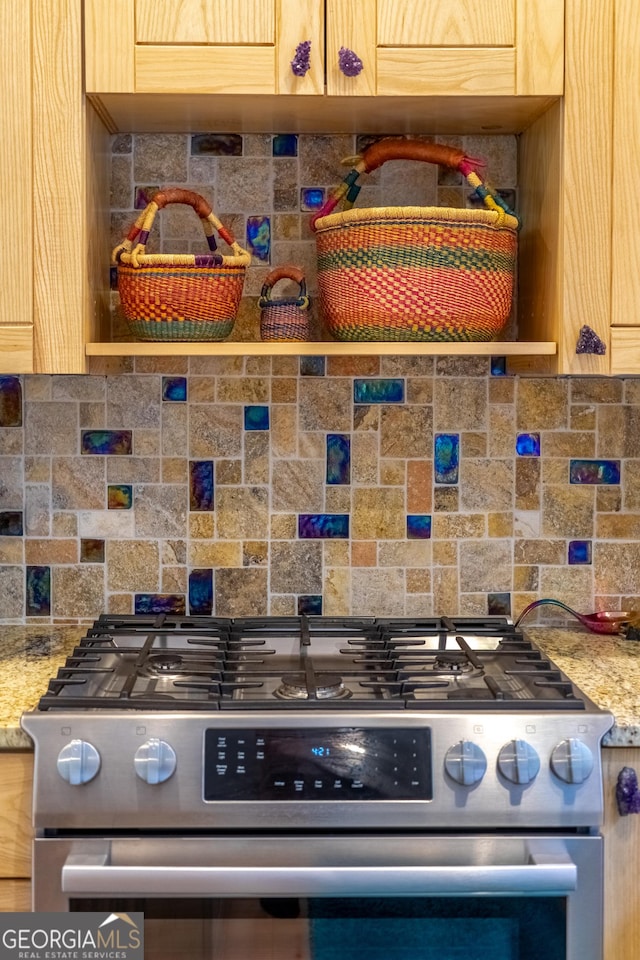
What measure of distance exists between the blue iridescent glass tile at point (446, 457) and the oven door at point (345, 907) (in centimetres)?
82

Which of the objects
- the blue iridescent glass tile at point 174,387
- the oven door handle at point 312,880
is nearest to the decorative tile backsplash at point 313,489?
the blue iridescent glass tile at point 174,387

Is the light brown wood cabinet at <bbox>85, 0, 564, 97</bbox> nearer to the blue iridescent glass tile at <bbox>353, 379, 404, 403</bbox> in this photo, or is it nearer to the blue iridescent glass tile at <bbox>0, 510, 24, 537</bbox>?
the blue iridescent glass tile at <bbox>353, 379, 404, 403</bbox>

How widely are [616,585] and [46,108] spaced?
54.6 inches

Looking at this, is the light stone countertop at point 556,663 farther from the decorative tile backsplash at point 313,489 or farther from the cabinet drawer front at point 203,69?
the cabinet drawer front at point 203,69

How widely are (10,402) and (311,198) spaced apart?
0.71 meters

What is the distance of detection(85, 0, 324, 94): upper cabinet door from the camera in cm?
181

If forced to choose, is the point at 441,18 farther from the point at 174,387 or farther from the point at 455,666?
the point at 455,666

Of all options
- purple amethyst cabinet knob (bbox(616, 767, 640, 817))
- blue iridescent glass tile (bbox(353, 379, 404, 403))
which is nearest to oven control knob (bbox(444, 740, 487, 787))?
purple amethyst cabinet knob (bbox(616, 767, 640, 817))

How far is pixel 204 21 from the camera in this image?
5.94 feet

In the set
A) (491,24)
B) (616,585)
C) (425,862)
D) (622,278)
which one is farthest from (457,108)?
(425,862)

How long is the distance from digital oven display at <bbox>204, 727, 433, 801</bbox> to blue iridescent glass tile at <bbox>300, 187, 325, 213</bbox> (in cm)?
107

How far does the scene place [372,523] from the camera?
2.19 m

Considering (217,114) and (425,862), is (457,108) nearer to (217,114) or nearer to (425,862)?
(217,114)

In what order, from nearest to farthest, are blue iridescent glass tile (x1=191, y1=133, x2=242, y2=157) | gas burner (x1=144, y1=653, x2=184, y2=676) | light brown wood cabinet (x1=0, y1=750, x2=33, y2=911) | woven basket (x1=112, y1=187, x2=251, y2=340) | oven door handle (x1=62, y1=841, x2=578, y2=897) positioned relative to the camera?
oven door handle (x1=62, y1=841, x2=578, y2=897) → light brown wood cabinet (x1=0, y1=750, x2=33, y2=911) → gas burner (x1=144, y1=653, x2=184, y2=676) → woven basket (x1=112, y1=187, x2=251, y2=340) → blue iridescent glass tile (x1=191, y1=133, x2=242, y2=157)
